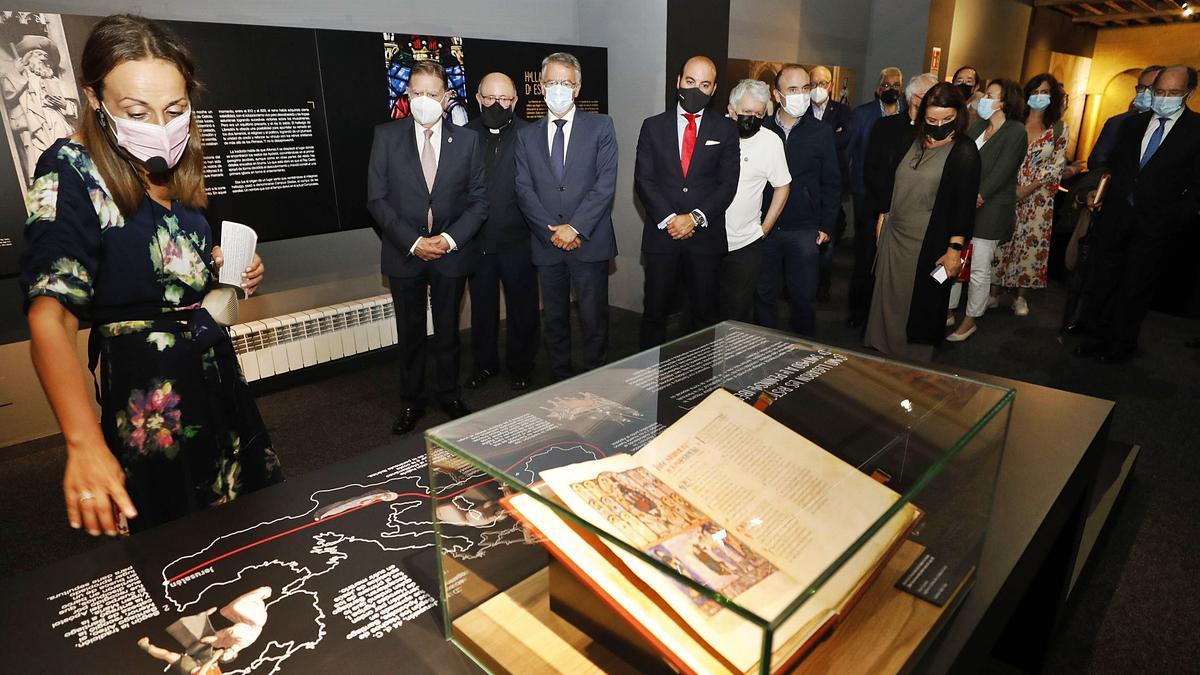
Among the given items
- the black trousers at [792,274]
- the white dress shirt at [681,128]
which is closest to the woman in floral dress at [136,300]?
the white dress shirt at [681,128]

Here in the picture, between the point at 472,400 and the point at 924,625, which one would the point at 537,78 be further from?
the point at 924,625

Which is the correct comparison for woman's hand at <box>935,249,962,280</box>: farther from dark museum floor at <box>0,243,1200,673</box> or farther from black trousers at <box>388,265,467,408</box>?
black trousers at <box>388,265,467,408</box>

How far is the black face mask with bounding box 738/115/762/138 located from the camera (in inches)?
146

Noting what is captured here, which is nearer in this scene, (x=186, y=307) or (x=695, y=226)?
(x=186, y=307)

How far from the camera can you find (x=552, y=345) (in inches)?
152

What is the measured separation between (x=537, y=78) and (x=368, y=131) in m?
1.29

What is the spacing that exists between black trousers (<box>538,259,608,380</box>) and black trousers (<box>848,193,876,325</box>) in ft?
6.84

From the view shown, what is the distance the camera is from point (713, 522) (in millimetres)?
898

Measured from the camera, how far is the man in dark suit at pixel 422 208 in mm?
3273

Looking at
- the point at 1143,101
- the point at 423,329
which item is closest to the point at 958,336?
the point at 1143,101

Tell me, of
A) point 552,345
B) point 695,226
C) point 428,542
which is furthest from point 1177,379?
point 428,542

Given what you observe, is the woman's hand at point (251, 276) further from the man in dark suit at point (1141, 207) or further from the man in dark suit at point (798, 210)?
the man in dark suit at point (1141, 207)

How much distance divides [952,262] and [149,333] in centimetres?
352

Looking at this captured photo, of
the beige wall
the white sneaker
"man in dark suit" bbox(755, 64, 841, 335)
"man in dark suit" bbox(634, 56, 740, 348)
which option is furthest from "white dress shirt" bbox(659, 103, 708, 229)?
the beige wall
